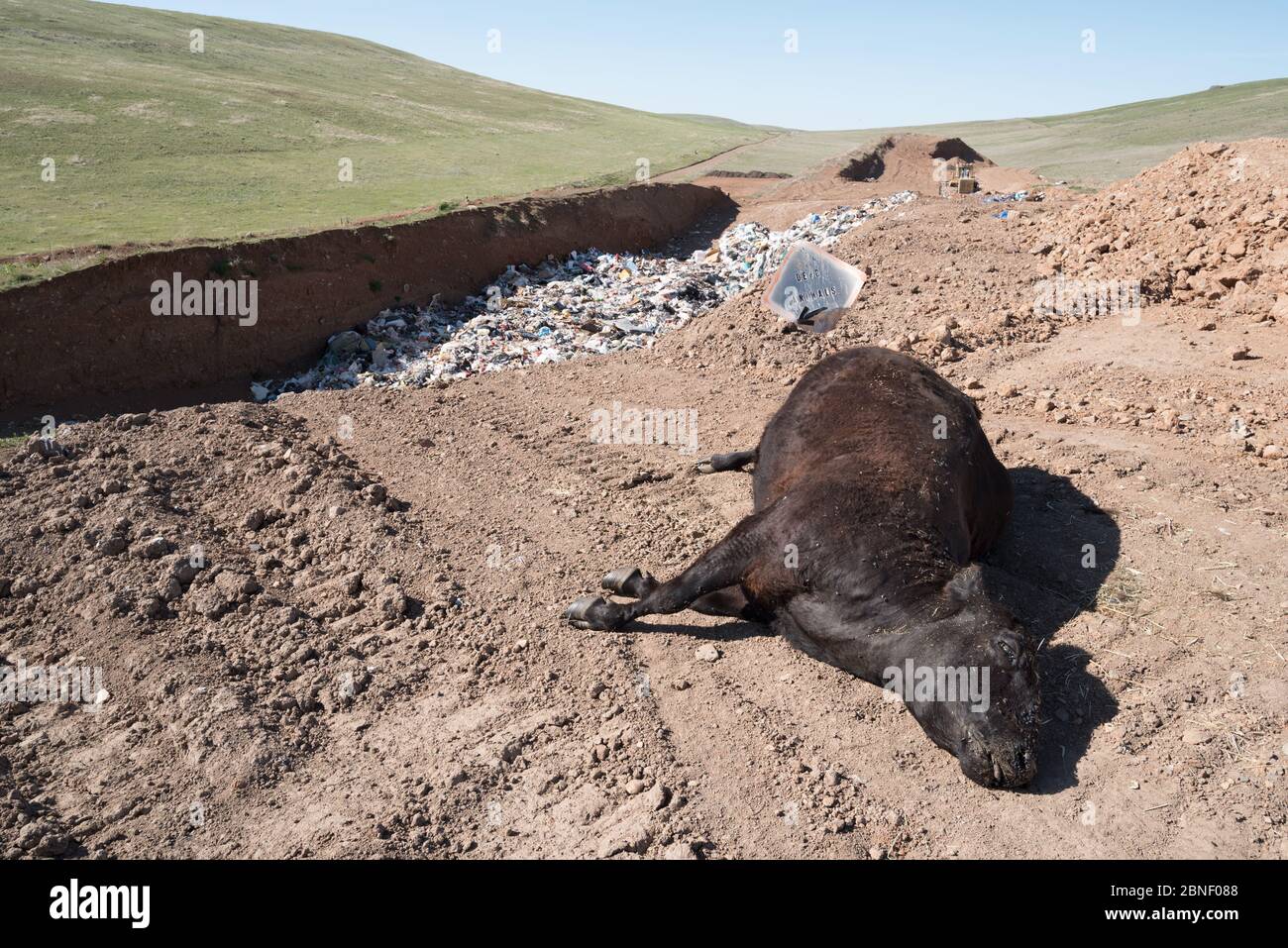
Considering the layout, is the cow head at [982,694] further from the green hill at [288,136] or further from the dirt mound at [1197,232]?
the green hill at [288,136]

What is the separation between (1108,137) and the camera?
33188 millimetres

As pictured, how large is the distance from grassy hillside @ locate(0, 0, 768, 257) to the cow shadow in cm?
962

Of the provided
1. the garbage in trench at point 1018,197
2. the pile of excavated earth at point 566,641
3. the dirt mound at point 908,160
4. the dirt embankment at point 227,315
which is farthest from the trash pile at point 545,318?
the dirt mound at point 908,160

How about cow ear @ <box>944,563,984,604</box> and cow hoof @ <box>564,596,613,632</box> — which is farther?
cow hoof @ <box>564,596,613,632</box>

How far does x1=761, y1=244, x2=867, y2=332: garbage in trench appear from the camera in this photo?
31.8 ft

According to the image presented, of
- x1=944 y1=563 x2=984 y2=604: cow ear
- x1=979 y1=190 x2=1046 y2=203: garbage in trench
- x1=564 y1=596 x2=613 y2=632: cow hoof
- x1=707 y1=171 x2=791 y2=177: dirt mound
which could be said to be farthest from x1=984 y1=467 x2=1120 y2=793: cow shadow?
x1=707 y1=171 x2=791 y2=177: dirt mound

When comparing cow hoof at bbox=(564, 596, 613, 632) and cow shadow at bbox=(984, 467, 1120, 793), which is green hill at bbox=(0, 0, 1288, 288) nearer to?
cow hoof at bbox=(564, 596, 613, 632)

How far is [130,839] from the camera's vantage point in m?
3.49

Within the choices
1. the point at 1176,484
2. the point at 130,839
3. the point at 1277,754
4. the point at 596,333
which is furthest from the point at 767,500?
the point at 596,333

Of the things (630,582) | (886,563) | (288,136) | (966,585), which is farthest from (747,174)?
(966,585)

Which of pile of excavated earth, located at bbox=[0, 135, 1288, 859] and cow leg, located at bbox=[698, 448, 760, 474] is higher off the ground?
cow leg, located at bbox=[698, 448, 760, 474]

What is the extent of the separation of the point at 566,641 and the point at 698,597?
74 cm

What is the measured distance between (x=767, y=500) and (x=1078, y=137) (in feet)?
121

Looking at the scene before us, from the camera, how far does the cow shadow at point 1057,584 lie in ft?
12.4
